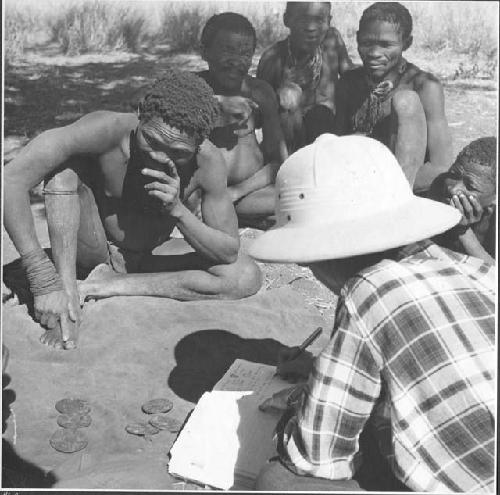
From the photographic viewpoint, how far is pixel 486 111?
4496mm

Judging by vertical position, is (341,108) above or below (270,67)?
below

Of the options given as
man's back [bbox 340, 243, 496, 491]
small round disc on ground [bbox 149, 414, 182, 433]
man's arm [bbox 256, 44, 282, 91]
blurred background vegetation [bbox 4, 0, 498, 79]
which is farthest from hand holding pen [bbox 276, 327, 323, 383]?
man's arm [bbox 256, 44, 282, 91]

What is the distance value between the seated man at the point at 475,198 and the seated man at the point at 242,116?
4.15 ft

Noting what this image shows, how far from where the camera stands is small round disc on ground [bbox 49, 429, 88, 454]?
2785 millimetres

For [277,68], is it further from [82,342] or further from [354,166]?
[354,166]

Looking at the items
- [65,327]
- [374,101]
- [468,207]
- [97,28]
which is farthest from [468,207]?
[97,28]

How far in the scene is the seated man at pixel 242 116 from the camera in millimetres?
4238

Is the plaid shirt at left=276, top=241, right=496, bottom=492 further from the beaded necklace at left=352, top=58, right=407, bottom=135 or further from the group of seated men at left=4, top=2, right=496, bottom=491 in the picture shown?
the beaded necklace at left=352, top=58, right=407, bottom=135

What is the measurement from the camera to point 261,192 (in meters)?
4.59

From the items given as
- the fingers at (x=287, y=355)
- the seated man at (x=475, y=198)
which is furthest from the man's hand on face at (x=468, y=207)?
the fingers at (x=287, y=355)

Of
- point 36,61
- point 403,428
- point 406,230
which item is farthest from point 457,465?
point 36,61

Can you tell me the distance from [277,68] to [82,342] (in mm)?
2246

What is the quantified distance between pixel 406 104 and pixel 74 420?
7.79 ft

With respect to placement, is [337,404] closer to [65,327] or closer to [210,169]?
[65,327]
